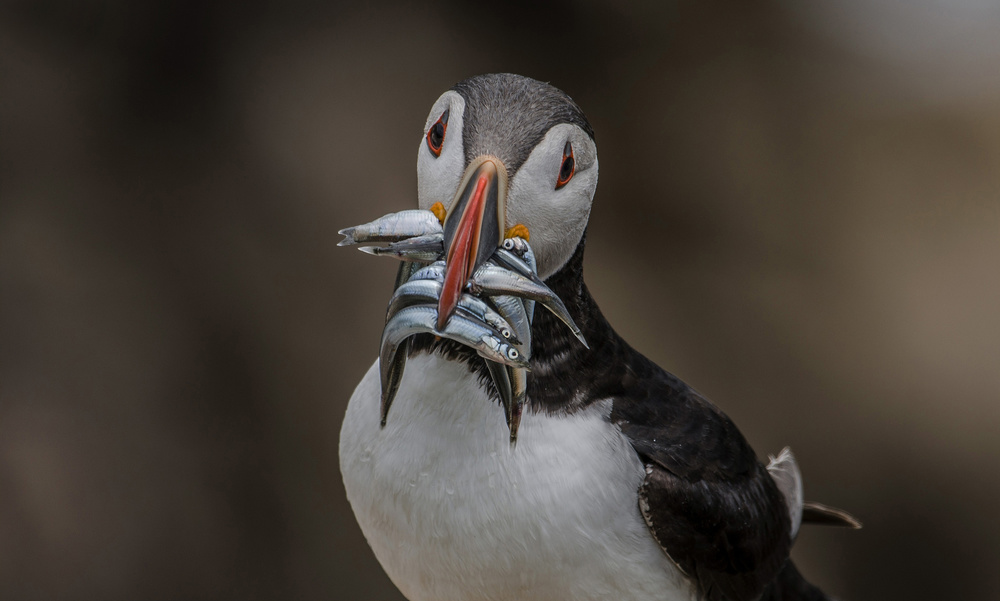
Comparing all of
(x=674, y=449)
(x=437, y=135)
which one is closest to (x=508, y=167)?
(x=437, y=135)

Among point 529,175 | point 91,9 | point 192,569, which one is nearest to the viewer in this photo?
point 529,175

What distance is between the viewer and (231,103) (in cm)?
350

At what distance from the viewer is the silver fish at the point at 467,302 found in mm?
1318

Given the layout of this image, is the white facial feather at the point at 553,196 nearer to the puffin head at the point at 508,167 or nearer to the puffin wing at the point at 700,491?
the puffin head at the point at 508,167

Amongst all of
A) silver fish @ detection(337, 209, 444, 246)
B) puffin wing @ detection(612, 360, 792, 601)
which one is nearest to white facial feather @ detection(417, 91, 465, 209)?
silver fish @ detection(337, 209, 444, 246)

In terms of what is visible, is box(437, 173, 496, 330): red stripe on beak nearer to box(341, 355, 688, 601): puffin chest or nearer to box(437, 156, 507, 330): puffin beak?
box(437, 156, 507, 330): puffin beak

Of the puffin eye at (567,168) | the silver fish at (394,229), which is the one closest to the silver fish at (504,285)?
the silver fish at (394,229)

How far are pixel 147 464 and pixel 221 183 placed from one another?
3.96 feet

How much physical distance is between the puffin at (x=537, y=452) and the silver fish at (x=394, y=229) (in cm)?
8

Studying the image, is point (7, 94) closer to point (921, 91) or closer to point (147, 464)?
point (147, 464)

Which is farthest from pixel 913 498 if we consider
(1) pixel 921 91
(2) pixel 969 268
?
(1) pixel 921 91

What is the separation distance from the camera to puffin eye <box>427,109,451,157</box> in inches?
61.0

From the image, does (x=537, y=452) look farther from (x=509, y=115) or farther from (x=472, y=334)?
(x=509, y=115)

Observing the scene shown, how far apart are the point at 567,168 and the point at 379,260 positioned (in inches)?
89.3
